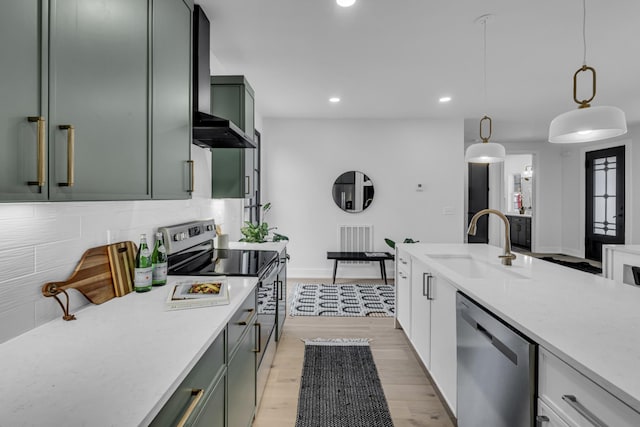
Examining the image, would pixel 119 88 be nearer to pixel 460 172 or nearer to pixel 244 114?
pixel 244 114

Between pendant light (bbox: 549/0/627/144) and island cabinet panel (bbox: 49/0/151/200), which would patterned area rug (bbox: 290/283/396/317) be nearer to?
pendant light (bbox: 549/0/627/144)

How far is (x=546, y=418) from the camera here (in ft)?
3.04

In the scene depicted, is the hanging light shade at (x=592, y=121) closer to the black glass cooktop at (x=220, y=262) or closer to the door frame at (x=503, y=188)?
the black glass cooktop at (x=220, y=262)

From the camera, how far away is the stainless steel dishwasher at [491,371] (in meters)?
1.01

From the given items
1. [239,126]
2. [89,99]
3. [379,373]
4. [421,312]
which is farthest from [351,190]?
[89,99]

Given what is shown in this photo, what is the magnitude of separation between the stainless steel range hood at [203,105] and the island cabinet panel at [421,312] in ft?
5.01

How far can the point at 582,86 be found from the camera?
11.7 ft

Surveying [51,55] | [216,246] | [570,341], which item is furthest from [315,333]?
[51,55]

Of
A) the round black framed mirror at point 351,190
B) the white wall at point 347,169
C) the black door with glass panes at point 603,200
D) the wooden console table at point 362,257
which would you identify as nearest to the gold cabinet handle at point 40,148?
the wooden console table at point 362,257

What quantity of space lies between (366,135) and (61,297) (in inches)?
179

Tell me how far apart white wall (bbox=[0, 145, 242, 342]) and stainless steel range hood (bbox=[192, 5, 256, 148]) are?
597 mm

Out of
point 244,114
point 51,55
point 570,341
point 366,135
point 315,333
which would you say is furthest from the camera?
point 366,135

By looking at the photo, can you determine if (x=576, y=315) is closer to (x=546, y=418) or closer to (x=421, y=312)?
(x=546, y=418)

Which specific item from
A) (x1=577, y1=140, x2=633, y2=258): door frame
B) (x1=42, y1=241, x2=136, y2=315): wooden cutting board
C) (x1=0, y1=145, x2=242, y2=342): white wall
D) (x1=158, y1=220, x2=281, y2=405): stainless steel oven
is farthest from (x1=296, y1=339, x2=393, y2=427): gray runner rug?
(x1=577, y1=140, x2=633, y2=258): door frame
